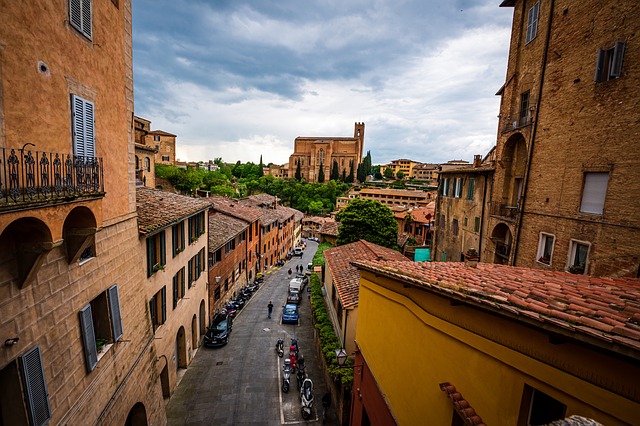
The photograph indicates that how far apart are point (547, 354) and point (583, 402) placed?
49 cm

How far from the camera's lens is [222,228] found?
24891 millimetres

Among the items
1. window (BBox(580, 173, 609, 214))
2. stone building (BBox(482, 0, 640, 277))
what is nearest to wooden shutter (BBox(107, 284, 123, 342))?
stone building (BBox(482, 0, 640, 277))

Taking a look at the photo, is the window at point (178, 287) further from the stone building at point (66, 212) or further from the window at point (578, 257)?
the window at point (578, 257)

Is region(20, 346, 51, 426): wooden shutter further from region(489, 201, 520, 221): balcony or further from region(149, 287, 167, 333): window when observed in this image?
region(489, 201, 520, 221): balcony

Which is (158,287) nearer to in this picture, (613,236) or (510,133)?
(613,236)

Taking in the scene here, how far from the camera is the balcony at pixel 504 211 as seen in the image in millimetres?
15589

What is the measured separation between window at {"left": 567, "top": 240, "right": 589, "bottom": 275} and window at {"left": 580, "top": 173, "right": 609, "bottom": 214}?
132cm

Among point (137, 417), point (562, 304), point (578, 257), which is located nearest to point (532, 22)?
point (578, 257)

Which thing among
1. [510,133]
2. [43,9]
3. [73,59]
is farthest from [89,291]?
[510,133]

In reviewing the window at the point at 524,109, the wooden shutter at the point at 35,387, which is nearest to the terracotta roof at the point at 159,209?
the wooden shutter at the point at 35,387

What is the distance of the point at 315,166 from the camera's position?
12988 cm

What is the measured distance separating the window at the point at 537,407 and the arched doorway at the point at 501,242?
48.9ft

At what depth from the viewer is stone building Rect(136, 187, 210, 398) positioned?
36.3 feet

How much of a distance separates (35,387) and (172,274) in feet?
28.5
